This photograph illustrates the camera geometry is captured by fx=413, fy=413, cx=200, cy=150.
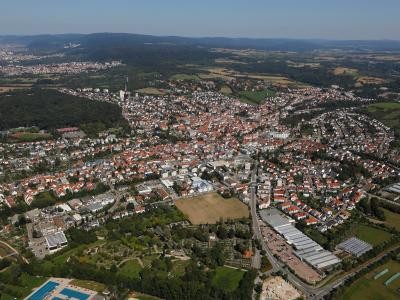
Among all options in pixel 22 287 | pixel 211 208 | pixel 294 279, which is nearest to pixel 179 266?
pixel 294 279

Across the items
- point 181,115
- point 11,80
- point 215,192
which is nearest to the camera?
point 215,192

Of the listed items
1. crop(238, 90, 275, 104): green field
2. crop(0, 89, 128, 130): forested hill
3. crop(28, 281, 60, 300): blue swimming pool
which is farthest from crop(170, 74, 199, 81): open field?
crop(28, 281, 60, 300): blue swimming pool

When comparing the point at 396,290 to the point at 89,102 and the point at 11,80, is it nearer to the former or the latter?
the point at 89,102

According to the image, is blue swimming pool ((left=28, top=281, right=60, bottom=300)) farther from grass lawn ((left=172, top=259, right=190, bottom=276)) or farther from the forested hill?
the forested hill

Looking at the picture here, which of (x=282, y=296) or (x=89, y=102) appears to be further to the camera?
(x=89, y=102)

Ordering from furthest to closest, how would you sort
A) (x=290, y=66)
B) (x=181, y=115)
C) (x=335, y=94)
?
(x=290, y=66) → (x=335, y=94) → (x=181, y=115)

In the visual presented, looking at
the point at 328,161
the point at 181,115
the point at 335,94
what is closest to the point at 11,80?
the point at 181,115

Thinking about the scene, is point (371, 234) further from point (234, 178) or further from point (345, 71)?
point (345, 71)
